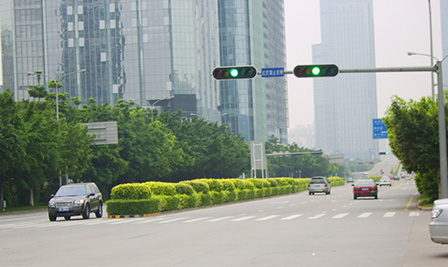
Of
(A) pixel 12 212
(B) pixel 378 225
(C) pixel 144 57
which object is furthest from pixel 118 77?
(B) pixel 378 225

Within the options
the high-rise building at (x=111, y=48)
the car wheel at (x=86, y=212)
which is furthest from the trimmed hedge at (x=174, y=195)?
the high-rise building at (x=111, y=48)

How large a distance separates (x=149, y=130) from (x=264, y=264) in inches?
2434

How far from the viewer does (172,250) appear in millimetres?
15461

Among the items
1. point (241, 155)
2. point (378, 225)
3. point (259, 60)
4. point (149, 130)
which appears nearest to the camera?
point (378, 225)

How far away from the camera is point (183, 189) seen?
130 feet

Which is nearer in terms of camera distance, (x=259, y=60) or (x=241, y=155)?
(x=241, y=155)

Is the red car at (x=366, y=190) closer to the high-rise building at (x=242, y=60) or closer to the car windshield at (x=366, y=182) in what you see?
the car windshield at (x=366, y=182)

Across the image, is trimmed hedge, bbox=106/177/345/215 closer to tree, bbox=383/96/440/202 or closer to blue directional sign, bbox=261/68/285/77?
blue directional sign, bbox=261/68/285/77

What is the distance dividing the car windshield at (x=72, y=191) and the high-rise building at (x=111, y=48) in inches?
4027

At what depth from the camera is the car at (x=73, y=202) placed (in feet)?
101

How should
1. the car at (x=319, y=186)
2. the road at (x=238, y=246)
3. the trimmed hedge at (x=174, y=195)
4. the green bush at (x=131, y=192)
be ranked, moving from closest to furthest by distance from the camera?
the road at (x=238, y=246)
the trimmed hedge at (x=174, y=195)
the green bush at (x=131, y=192)
the car at (x=319, y=186)

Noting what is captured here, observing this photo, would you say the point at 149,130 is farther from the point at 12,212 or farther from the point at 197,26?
the point at 197,26

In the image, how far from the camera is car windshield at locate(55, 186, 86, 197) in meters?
31.7

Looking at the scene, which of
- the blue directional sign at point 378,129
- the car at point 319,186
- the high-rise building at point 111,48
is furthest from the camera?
the high-rise building at point 111,48
